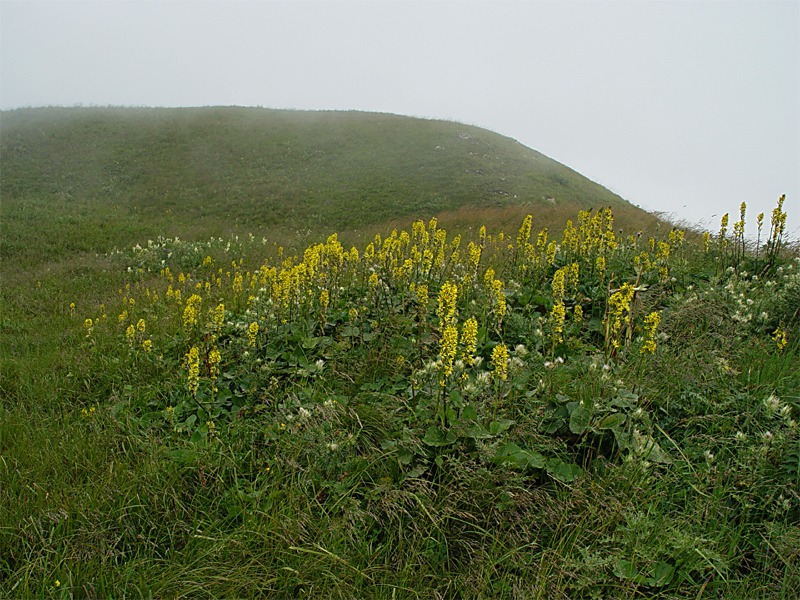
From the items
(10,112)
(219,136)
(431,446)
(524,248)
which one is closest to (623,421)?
(431,446)

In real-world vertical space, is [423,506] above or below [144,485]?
above

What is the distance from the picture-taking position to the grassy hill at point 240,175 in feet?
63.8

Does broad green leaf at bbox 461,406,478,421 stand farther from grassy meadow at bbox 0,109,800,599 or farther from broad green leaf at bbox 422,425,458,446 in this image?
broad green leaf at bbox 422,425,458,446

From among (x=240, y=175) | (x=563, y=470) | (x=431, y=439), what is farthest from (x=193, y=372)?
(x=240, y=175)

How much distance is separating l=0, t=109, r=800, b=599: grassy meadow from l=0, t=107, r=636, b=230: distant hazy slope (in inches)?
664

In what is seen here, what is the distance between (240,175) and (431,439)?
1142 inches

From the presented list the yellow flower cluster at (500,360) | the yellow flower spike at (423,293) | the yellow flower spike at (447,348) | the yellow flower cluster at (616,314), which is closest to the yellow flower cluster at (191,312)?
the yellow flower spike at (423,293)

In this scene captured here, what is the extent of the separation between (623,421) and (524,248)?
116 inches

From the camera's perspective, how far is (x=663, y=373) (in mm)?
3000

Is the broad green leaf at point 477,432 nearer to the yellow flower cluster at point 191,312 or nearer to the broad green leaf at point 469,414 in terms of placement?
the broad green leaf at point 469,414

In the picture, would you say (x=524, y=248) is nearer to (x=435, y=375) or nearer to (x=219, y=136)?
(x=435, y=375)

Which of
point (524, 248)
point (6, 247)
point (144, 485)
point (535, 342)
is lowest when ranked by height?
point (6, 247)

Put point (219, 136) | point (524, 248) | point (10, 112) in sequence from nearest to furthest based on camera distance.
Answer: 1. point (524, 248)
2. point (219, 136)
3. point (10, 112)

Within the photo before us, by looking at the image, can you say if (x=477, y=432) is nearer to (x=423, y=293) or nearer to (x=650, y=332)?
(x=423, y=293)
